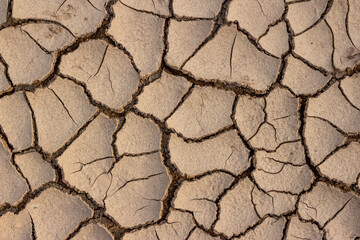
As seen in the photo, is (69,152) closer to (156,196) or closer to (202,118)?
(156,196)

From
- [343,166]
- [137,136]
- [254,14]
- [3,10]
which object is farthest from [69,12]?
[343,166]

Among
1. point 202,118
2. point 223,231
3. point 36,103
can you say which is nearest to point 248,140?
point 202,118

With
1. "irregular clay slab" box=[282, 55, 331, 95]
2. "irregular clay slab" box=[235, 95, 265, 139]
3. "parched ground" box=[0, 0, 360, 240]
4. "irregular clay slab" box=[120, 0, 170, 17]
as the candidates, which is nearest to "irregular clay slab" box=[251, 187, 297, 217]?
"parched ground" box=[0, 0, 360, 240]

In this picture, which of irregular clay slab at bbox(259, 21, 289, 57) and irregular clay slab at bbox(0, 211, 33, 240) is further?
irregular clay slab at bbox(259, 21, 289, 57)

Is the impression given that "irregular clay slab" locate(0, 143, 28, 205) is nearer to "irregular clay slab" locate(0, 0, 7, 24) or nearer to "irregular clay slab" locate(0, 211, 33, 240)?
"irregular clay slab" locate(0, 211, 33, 240)

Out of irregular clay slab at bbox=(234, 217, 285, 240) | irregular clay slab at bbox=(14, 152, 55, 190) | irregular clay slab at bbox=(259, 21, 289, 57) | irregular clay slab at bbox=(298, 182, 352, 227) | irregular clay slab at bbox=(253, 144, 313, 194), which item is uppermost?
irregular clay slab at bbox=(259, 21, 289, 57)

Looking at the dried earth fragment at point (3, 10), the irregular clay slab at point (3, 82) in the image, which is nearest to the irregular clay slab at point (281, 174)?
the irregular clay slab at point (3, 82)

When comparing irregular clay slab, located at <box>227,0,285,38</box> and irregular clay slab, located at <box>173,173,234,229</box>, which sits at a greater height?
irregular clay slab, located at <box>227,0,285,38</box>
